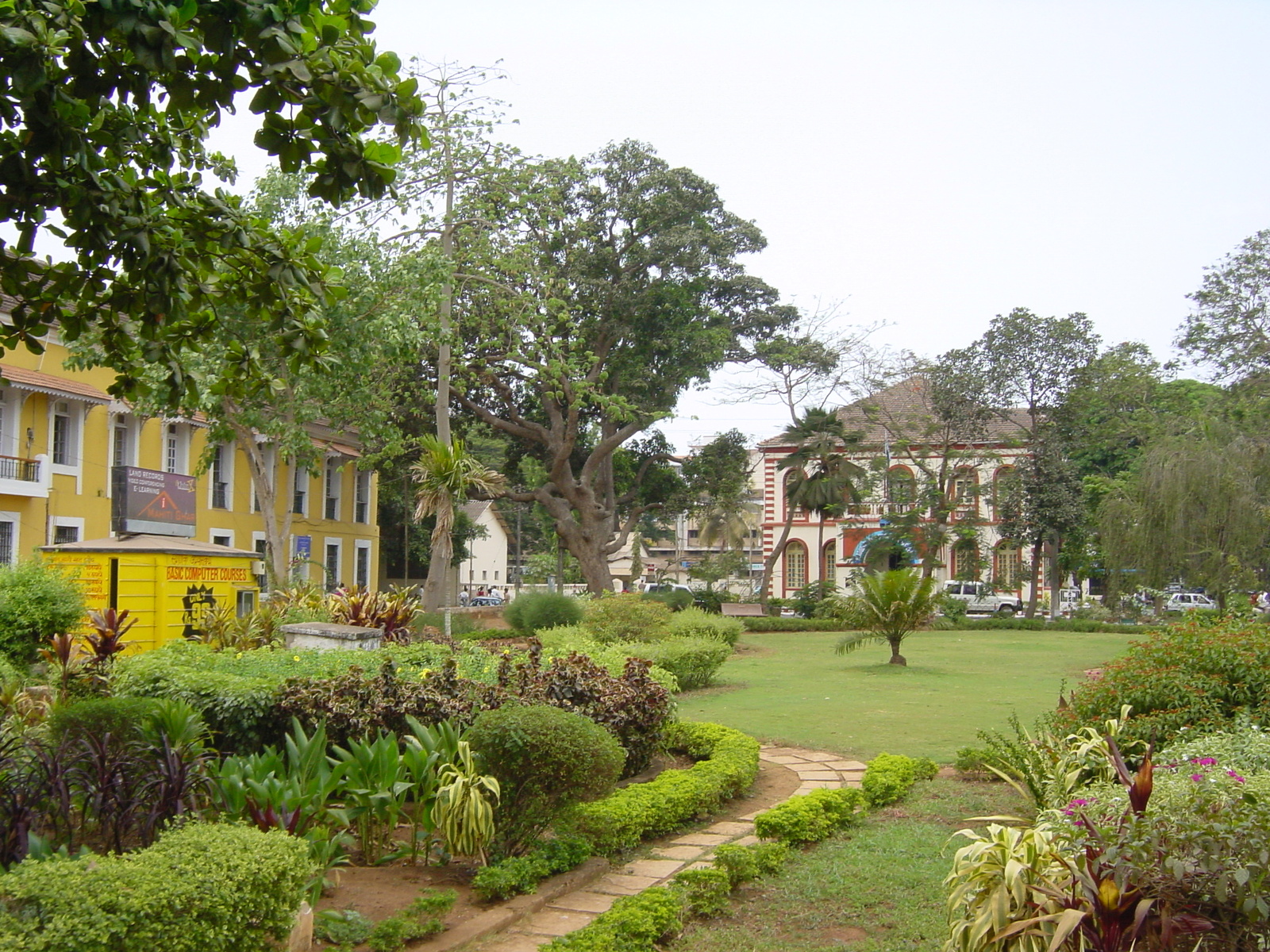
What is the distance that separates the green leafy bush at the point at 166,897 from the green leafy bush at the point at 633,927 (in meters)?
1.24

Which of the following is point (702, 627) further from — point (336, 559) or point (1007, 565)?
point (1007, 565)

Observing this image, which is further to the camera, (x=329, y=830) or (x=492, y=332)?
(x=492, y=332)

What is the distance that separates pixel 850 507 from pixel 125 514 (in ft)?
103

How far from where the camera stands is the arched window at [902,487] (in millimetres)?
41719

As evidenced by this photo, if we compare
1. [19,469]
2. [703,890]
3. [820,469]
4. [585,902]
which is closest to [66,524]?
[19,469]

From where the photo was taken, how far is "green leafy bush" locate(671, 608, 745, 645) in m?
20.2

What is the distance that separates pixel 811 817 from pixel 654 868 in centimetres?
115

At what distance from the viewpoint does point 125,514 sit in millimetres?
16172

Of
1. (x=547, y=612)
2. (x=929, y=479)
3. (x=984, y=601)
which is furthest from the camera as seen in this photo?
(x=984, y=601)

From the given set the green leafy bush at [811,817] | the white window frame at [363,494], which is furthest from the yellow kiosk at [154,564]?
the white window frame at [363,494]

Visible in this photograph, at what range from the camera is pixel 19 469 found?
2217 cm

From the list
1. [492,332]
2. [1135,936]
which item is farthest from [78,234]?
[492,332]

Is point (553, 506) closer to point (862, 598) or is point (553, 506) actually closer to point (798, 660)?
point (798, 660)

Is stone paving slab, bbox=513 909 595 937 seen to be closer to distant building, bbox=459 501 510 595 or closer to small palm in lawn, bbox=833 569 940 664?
small palm in lawn, bbox=833 569 940 664
